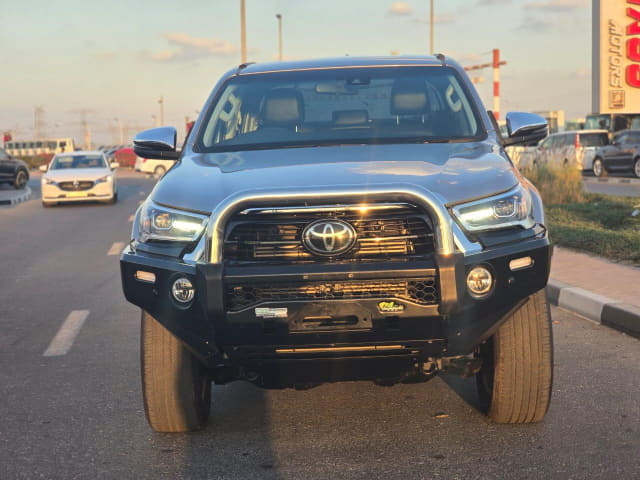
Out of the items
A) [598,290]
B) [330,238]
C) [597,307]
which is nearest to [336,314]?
[330,238]

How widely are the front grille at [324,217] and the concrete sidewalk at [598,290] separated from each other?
3490mm

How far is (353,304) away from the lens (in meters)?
3.94

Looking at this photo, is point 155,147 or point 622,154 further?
point 622,154

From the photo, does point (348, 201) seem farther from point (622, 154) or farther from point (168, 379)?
point (622, 154)

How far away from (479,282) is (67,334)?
4.37 metres

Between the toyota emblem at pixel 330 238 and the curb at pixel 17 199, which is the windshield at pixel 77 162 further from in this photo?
the toyota emblem at pixel 330 238

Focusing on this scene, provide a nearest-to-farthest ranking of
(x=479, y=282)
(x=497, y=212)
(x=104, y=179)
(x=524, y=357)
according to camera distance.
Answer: (x=479, y=282)
(x=497, y=212)
(x=524, y=357)
(x=104, y=179)

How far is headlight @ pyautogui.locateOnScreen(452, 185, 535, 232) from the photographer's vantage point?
4.05m

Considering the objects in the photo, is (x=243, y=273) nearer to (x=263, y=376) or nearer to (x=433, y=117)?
(x=263, y=376)

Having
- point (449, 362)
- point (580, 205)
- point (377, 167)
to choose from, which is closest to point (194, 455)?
point (449, 362)

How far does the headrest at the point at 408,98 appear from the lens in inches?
216

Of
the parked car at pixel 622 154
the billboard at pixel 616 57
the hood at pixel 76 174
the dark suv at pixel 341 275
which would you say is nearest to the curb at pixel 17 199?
the hood at pixel 76 174

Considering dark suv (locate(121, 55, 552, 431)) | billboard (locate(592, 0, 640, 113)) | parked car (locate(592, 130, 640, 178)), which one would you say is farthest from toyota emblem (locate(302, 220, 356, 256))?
parked car (locate(592, 130, 640, 178))

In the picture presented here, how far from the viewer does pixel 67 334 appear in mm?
7477
